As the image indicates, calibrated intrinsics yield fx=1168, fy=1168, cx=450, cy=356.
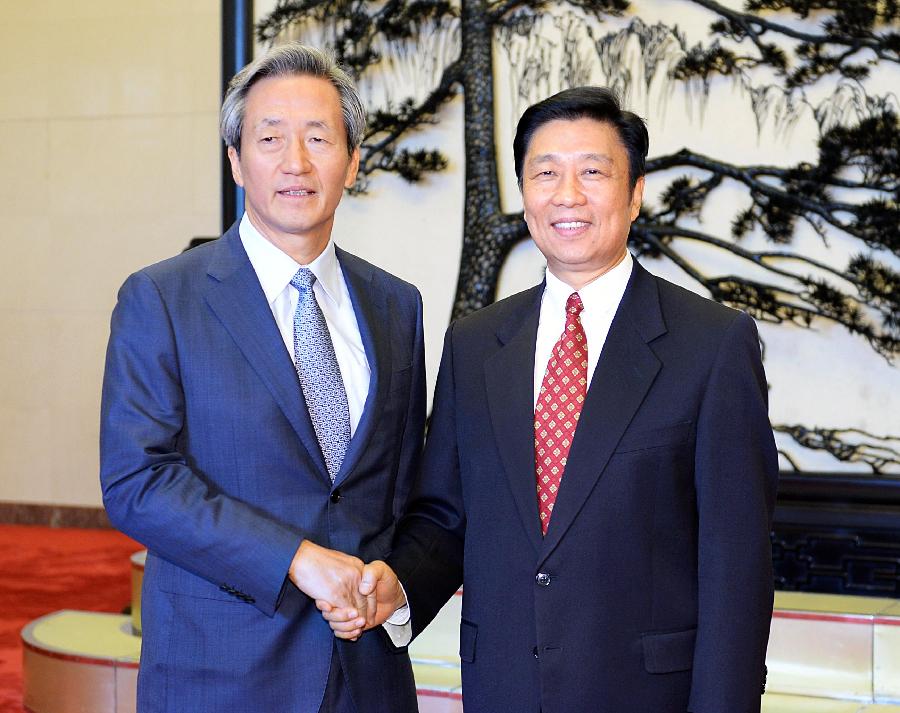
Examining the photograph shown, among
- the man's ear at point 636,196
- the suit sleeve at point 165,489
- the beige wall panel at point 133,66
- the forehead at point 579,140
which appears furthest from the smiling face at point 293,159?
the beige wall panel at point 133,66

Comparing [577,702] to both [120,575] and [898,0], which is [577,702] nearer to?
[898,0]

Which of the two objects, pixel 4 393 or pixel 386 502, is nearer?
pixel 386 502

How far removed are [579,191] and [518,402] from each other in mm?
319

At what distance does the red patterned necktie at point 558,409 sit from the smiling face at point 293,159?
0.43 meters

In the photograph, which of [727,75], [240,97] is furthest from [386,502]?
[727,75]

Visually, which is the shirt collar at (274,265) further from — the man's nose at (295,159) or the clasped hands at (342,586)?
the clasped hands at (342,586)

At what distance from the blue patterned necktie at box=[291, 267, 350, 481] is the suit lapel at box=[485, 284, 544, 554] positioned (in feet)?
0.76

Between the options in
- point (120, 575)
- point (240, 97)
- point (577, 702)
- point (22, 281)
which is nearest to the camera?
point (577, 702)

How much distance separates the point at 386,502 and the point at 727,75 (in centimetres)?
269

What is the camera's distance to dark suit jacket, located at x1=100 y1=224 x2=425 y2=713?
64.6 inches

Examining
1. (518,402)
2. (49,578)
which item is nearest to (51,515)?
(49,578)

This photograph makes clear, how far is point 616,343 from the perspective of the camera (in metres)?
1.69

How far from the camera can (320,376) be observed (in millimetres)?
1787

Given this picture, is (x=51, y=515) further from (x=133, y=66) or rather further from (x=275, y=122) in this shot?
(x=275, y=122)
